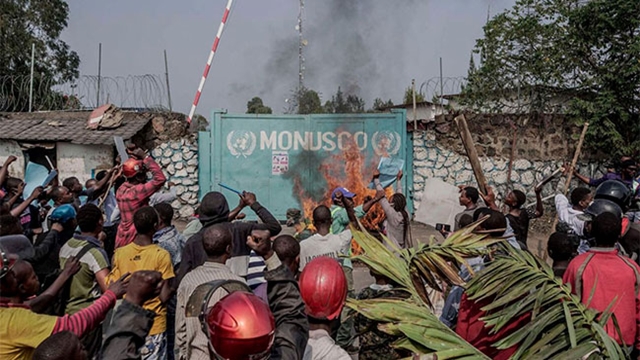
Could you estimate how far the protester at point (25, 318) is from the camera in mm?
2484

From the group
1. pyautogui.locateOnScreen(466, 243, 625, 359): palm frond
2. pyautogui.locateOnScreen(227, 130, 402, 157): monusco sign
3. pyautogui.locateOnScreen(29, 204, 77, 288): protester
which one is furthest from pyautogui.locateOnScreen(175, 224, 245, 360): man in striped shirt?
pyautogui.locateOnScreen(227, 130, 402, 157): monusco sign

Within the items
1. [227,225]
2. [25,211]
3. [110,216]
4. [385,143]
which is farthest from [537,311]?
[385,143]

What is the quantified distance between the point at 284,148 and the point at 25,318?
9.75 metres

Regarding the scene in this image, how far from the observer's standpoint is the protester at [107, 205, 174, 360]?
12.9 ft

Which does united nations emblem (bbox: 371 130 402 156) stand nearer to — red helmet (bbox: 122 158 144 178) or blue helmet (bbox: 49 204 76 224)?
red helmet (bbox: 122 158 144 178)

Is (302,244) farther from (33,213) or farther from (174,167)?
(174,167)

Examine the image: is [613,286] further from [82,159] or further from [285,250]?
[82,159]

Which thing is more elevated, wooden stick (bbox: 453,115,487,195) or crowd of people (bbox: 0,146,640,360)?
wooden stick (bbox: 453,115,487,195)

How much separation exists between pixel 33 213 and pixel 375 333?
4.87 m

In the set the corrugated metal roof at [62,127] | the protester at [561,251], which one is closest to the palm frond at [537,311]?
the protester at [561,251]

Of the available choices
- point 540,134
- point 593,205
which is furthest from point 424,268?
point 540,134

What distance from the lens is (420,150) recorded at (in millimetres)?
12477

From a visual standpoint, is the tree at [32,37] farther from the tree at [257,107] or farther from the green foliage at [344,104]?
the green foliage at [344,104]

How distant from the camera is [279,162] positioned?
40.0 ft
